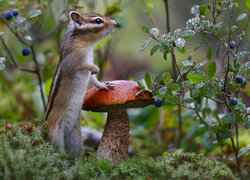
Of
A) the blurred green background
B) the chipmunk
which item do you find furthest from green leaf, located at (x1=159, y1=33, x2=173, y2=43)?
the blurred green background

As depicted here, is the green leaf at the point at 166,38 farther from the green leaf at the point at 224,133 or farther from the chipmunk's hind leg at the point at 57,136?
the chipmunk's hind leg at the point at 57,136

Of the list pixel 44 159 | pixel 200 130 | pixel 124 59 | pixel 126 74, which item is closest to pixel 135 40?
pixel 124 59

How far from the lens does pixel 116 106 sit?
2795 millimetres

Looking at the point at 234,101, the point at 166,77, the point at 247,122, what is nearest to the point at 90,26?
the point at 166,77

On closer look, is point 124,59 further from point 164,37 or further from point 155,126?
point 164,37

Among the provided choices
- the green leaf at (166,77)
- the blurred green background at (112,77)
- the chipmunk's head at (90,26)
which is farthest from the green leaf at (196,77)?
the chipmunk's head at (90,26)

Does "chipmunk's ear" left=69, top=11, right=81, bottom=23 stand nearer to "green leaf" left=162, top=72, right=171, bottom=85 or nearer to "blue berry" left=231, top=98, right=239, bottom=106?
"green leaf" left=162, top=72, right=171, bottom=85

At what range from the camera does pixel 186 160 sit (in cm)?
276

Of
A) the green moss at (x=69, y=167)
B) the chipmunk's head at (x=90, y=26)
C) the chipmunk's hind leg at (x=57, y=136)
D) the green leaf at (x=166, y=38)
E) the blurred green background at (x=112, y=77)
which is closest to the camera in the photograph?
the green moss at (x=69, y=167)

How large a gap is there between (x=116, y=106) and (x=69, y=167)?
0.67 m

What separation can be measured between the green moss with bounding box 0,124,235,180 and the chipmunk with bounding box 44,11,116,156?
1.08 ft

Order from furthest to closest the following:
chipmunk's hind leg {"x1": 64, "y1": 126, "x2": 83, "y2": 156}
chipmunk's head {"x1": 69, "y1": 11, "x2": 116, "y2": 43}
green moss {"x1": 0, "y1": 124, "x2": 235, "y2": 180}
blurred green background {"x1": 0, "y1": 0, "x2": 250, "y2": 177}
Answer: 1. blurred green background {"x1": 0, "y1": 0, "x2": 250, "y2": 177}
2. chipmunk's hind leg {"x1": 64, "y1": 126, "x2": 83, "y2": 156}
3. chipmunk's head {"x1": 69, "y1": 11, "x2": 116, "y2": 43}
4. green moss {"x1": 0, "y1": 124, "x2": 235, "y2": 180}

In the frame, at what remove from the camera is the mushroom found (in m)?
2.69

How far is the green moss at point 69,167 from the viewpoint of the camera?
2109 mm
